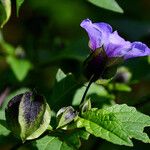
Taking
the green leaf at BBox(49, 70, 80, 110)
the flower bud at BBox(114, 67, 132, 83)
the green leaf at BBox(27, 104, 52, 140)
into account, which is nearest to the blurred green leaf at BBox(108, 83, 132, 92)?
the flower bud at BBox(114, 67, 132, 83)

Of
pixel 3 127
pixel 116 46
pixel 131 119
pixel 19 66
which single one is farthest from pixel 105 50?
pixel 19 66

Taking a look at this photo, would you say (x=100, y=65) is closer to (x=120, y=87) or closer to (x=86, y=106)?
(x=86, y=106)

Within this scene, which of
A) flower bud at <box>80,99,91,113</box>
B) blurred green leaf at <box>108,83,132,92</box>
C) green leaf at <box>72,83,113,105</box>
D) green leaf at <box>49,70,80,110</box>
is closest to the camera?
flower bud at <box>80,99,91,113</box>

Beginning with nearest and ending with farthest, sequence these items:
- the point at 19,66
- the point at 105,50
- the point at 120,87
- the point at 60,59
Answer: the point at 105,50 → the point at 120,87 → the point at 19,66 → the point at 60,59

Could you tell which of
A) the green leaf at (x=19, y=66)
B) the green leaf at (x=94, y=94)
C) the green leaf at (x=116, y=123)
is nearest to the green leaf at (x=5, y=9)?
the green leaf at (x=116, y=123)

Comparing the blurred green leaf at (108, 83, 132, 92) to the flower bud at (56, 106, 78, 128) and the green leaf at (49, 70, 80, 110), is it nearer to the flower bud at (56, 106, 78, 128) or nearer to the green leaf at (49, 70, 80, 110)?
the green leaf at (49, 70, 80, 110)

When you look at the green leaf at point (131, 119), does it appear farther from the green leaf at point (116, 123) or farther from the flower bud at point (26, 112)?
the flower bud at point (26, 112)
